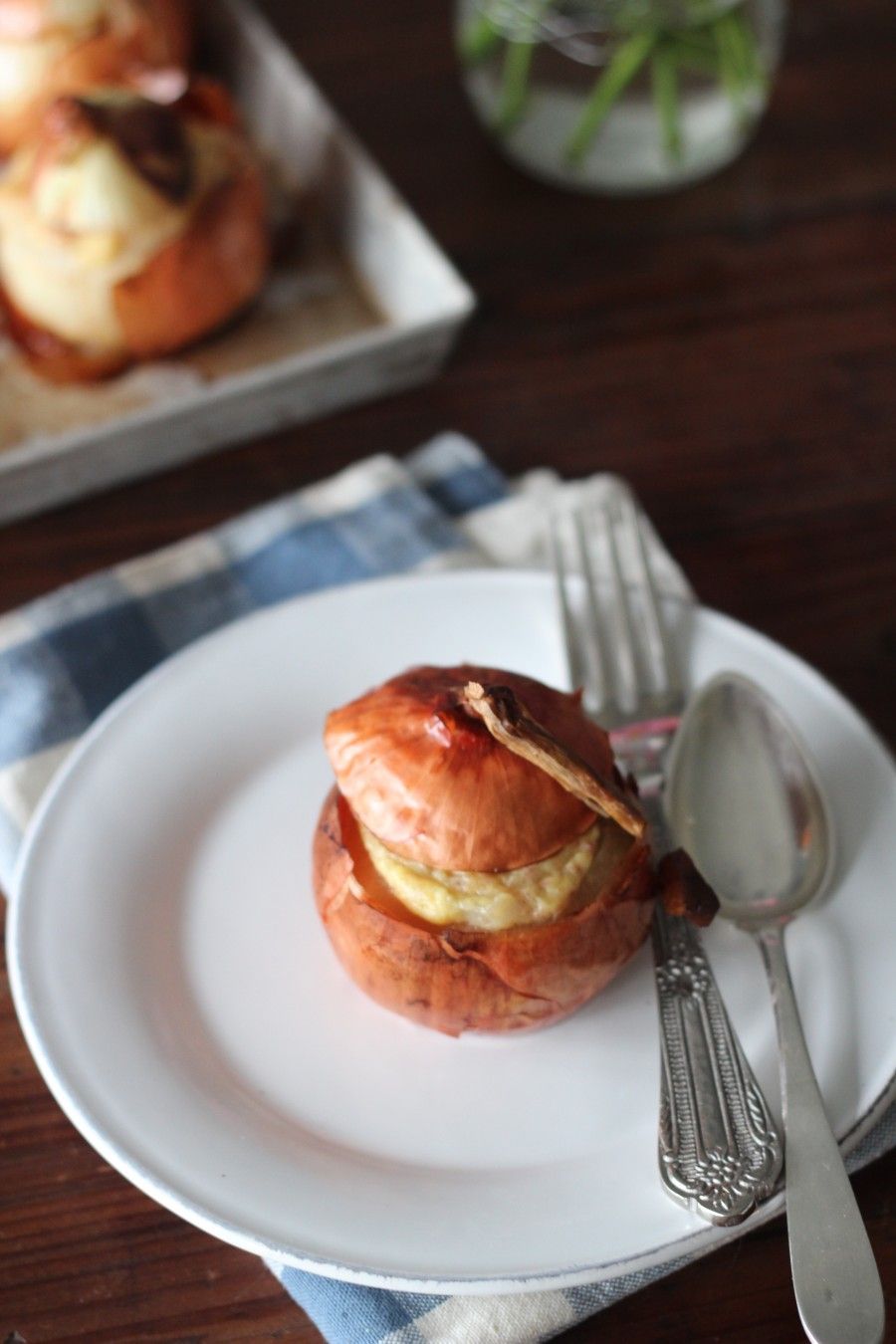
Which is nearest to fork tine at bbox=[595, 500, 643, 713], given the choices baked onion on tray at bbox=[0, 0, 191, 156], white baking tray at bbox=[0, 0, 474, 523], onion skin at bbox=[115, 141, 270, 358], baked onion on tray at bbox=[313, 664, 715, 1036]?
baked onion on tray at bbox=[313, 664, 715, 1036]

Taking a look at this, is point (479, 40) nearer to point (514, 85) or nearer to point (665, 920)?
point (514, 85)

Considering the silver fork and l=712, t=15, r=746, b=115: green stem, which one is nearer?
the silver fork

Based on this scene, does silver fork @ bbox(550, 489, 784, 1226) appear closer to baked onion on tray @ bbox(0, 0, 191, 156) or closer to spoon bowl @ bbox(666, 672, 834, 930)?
spoon bowl @ bbox(666, 672, 834, 930)

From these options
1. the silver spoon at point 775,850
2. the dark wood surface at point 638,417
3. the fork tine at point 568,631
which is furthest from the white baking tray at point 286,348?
the silver spoon at point 775,850

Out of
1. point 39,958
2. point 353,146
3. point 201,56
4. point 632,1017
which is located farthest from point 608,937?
point 201,56

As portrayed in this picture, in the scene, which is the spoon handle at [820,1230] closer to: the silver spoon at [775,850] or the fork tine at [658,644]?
the silver spoon at [775,850]
